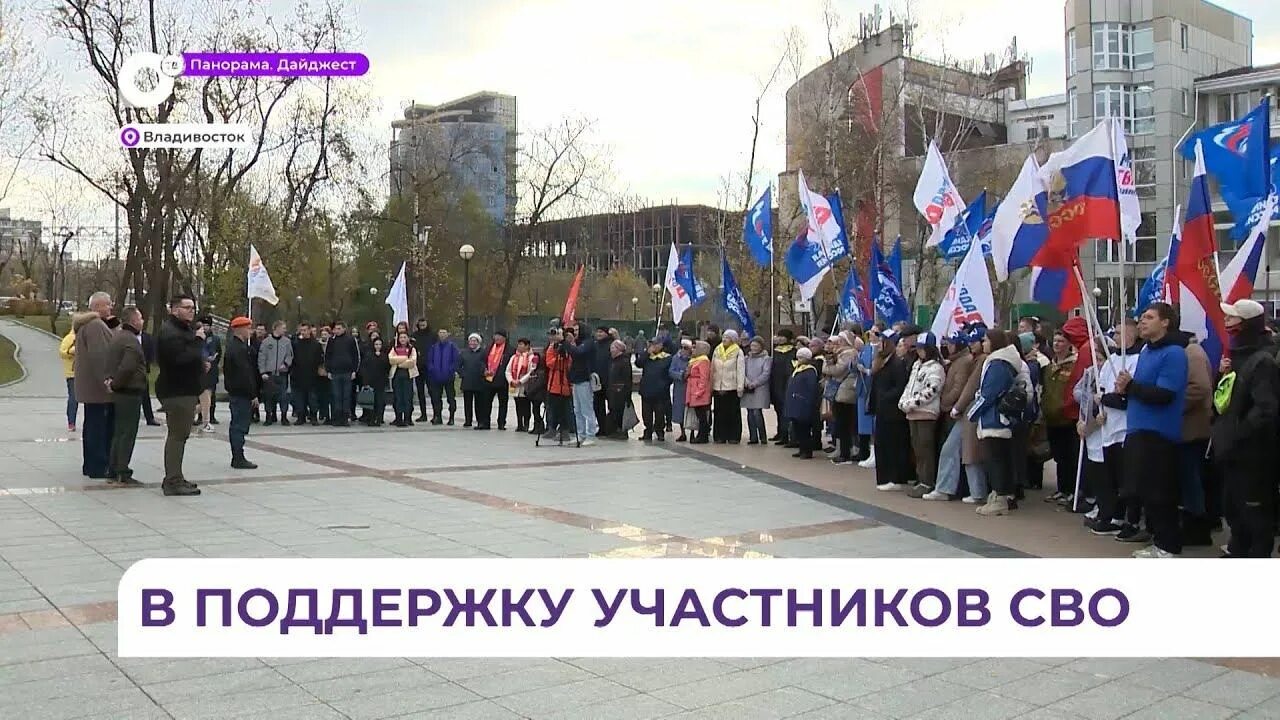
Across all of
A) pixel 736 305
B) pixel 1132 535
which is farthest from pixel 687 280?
pixel 1132 535

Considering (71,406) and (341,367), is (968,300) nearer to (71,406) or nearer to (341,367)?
(341,367)

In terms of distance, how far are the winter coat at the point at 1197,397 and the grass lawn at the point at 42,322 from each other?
6651cm

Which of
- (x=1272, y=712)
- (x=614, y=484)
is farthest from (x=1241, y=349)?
(x=614, y=484)

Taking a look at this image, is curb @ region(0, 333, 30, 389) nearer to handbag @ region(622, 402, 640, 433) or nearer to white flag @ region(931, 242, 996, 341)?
handbag @ region(622, 402, 640, 433)

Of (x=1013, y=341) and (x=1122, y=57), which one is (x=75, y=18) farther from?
(x=1122, y=57)

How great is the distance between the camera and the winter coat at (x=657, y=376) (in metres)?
18.0

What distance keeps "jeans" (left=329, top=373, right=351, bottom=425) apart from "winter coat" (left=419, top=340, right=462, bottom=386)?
1547mm

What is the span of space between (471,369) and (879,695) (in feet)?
51.3

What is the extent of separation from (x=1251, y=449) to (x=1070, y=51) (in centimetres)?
6584

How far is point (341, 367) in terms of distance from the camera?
20125 millimetres

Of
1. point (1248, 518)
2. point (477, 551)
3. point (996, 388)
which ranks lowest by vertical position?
point (477, 551)

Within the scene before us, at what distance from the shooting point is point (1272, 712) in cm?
496

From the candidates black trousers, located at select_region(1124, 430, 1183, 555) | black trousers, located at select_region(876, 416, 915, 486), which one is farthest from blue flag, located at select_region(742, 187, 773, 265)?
black trousers, located at select_region(1124, 430, 1183, 555)

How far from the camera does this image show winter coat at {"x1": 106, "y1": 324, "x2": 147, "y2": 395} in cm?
1133
